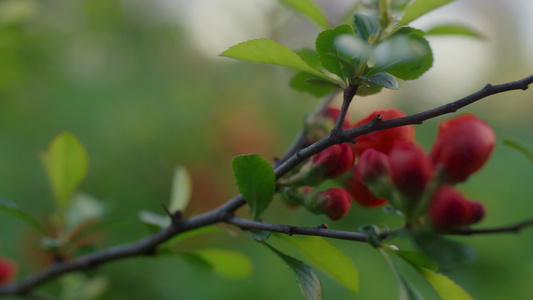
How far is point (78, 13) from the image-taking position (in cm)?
200

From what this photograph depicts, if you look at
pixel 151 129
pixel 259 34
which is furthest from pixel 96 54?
pixel 259 34

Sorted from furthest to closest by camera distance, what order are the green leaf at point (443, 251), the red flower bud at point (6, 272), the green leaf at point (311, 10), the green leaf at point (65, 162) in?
1. the red flower bud at point (6, 272)
2. the green leaf at point (65, 162)
3. the green leaf at point (311, 10)
4. the green leaf at point (443, 251)

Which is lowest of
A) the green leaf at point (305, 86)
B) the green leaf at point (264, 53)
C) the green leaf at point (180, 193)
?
the green leaf at point (180, 193)

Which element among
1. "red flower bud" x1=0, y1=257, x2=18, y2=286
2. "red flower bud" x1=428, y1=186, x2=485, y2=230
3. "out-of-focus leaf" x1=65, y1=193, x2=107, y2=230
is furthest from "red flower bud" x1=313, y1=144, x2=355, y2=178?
"red flower bud" x1=0, y1=257, x2=18, y2=286

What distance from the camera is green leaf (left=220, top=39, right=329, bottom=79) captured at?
380 mm

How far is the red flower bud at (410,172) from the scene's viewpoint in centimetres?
38

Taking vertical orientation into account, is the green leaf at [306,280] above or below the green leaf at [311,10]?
below

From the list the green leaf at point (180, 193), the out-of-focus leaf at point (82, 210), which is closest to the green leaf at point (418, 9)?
the green leaf at point (180, 193)

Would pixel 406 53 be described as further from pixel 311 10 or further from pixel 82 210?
pixel 82 210

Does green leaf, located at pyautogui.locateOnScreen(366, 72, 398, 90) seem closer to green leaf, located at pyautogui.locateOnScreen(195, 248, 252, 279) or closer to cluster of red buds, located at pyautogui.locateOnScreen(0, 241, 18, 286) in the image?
green leaf, located at pyautogui.locateOnScreen(195, 248, 252, 279)

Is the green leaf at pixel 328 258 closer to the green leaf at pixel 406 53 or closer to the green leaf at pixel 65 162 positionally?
the green leaf at pixel 406 53

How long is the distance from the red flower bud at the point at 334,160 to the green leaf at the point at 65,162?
16.0 inches

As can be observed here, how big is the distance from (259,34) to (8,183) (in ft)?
4.87

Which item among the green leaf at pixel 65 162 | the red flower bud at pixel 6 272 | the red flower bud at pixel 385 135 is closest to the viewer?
the red flower bud at pixel 385 135
